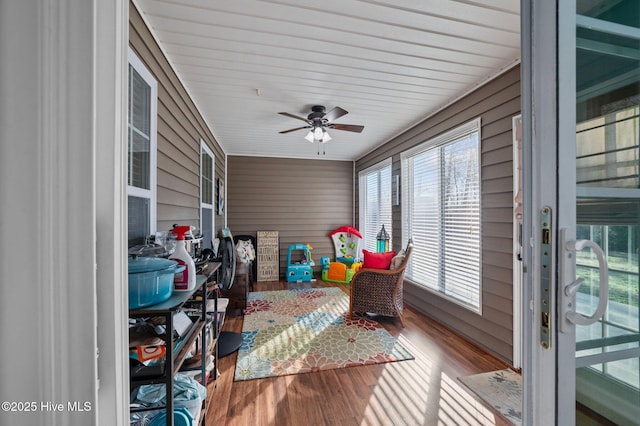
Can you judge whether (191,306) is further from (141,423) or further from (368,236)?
(368,236)

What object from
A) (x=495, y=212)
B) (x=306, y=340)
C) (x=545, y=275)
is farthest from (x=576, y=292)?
(x=306, y=340)

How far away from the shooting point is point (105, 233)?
0.52 m

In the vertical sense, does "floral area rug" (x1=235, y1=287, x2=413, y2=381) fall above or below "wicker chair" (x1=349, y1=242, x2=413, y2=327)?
below

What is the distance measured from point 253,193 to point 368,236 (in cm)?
254

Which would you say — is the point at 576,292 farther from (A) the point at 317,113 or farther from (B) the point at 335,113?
(A) the point at 317,113

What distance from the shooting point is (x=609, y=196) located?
27.7 inches

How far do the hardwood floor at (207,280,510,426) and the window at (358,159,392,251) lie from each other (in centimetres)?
236

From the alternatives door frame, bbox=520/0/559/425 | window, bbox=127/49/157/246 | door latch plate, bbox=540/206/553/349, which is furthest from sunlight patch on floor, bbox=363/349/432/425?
window, bbox=127/49/157/246

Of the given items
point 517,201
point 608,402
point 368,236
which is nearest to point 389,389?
point 608,402

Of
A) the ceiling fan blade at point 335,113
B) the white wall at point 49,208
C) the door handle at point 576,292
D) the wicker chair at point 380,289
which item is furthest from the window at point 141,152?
the wicker chair at point 380,289

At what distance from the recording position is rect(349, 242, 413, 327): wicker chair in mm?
2949

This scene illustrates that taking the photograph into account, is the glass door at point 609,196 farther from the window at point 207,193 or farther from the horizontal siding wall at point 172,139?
the window at point 207,193

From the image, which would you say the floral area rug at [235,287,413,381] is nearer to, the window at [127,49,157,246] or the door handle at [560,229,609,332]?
the window at [127,49,157,246]

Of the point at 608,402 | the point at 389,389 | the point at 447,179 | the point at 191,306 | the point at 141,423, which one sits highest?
the point at 447,179
